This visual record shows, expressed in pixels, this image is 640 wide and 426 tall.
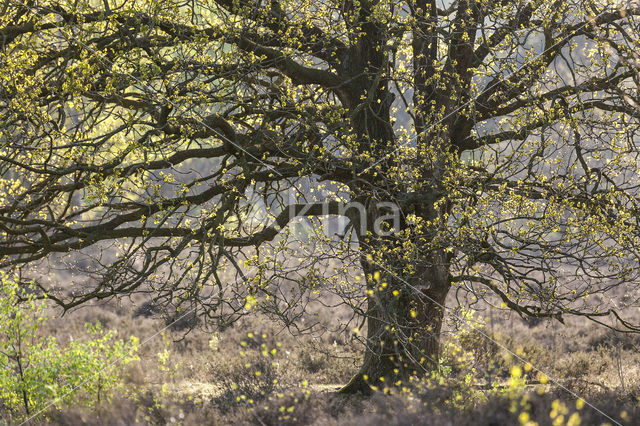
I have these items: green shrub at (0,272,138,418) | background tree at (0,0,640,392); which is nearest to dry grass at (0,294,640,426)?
green shrub at (0,272,138,418)

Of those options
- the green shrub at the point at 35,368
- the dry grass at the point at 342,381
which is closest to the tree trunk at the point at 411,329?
the dry grass at the point at 342,381

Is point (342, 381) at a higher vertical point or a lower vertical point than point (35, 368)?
lower

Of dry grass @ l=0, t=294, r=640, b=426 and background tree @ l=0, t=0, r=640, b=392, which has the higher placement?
background tree @ l=0, t=0, r=640, b=392

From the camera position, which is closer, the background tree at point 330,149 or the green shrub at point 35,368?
the background tree at point 330,149

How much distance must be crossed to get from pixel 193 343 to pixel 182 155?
9128 mm

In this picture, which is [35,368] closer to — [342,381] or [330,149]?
[330,149]

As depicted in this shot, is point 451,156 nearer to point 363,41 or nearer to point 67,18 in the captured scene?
point 363,41

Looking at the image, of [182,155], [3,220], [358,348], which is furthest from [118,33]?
[358,348]

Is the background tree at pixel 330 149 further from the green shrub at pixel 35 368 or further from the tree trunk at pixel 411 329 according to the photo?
the green shrub at pixel 35 368

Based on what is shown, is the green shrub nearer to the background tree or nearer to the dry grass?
the dry grass

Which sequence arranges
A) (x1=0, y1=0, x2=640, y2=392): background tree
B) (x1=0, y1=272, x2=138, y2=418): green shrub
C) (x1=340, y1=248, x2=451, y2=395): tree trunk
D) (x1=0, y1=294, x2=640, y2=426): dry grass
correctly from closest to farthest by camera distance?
(x1=0, y1=294, x2=640, y2=426): dry grass
(x1=0, y1=0, x2=640, y2=392): background tree
(x1=0, y1=272, x2=138, y2=418): green shrub
(x1=340, y1=248, x2=451, y2=395): tree trunk

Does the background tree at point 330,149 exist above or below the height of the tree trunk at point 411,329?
above

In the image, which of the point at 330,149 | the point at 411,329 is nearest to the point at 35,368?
the point at 330,149

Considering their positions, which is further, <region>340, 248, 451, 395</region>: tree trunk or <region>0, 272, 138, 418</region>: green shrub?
<region>340, 248, 451, 395</region>: tree trunk
